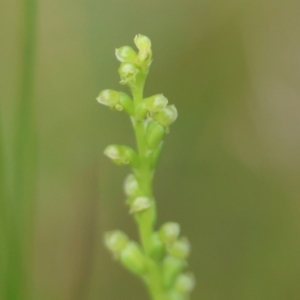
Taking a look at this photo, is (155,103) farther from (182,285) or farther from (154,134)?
(182,285)

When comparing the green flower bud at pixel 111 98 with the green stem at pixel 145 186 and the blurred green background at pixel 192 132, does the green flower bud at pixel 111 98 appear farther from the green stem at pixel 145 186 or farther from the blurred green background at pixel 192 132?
the blurred green background at pixel 192 132

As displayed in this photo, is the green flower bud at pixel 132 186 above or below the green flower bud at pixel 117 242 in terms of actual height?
above

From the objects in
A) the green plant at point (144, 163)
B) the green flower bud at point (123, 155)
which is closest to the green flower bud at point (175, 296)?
the green plant at point (144, 163)

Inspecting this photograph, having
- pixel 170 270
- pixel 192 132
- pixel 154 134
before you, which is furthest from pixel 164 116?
pixel 192 132

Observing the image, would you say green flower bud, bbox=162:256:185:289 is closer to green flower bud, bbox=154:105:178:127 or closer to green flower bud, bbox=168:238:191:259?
green flower bud, bbox=168:238:191:259

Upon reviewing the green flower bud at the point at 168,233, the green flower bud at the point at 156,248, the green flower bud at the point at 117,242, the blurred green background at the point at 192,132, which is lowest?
the green flower bud at the point at 156,248

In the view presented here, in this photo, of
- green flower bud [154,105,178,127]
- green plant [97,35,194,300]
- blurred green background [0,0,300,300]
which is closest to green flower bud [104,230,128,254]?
green plant [97,35,194,300]

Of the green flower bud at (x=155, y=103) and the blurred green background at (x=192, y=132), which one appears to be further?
the blurred green background at (x=192, y=132)

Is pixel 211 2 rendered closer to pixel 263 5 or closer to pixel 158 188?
pixel 263 5
